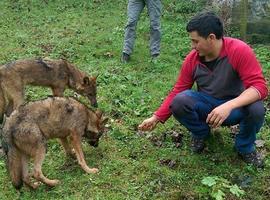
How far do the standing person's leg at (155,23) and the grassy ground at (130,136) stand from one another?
0.27 metres

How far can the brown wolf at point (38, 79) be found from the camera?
7.57 m

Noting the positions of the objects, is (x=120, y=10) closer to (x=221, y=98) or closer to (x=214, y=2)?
(x=214, y=2)

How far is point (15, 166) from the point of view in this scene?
5434 mm

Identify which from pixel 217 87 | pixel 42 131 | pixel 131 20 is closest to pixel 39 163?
pixel 42 131

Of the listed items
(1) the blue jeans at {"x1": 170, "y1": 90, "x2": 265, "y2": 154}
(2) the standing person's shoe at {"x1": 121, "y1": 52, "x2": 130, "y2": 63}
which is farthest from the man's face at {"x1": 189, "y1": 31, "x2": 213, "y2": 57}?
(2) the standing person's shoe at {"x1": 121, "y1": 52, "x2": 130, "y2": 63}

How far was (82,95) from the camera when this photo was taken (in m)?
8.59

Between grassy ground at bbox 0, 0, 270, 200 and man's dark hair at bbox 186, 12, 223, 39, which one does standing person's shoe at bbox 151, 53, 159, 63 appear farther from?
man's dark hair at bbox 186, 12, 223, 39

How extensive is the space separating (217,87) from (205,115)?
373 millimetres

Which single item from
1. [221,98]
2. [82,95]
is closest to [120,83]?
[82,95]

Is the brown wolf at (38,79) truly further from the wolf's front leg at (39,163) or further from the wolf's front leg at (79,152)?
the wolf's front leg at (39,163)

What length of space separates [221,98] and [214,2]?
8290 millimetres

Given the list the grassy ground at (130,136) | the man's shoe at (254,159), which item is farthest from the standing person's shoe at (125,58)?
the man's shoe at (254,159)

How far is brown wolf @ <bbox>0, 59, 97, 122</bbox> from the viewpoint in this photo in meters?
7.57

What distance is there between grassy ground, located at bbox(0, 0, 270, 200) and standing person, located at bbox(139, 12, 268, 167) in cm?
43
